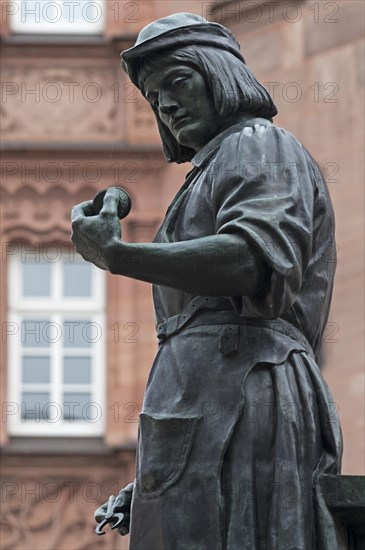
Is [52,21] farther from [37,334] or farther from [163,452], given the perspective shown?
[163,452]

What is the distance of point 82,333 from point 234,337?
19682 mm

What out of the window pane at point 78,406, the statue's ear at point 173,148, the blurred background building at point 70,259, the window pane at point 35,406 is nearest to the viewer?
the statue's ear at point 173,148

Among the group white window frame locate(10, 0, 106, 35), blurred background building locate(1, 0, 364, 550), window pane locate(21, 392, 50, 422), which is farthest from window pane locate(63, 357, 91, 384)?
white window frame locate(10, 0, 106, 35)

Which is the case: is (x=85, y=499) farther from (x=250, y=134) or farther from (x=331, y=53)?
(x=250, y=134)

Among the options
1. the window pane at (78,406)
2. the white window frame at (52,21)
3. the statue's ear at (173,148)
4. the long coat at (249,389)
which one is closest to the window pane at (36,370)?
the window pane at (78,406)

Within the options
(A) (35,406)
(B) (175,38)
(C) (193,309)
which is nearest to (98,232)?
(C) (193,309)

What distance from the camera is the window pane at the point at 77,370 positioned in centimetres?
2488

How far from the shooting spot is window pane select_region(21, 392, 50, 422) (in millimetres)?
24609

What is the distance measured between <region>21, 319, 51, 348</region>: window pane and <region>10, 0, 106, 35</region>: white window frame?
2.99 meters

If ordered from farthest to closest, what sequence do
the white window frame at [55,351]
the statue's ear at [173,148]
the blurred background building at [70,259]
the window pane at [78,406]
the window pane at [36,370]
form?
the window pane at [36,370], the window pane at [78,406], the white window frame at [55,351], the blurred background building at [70,259], the statue's ear at [173,148]

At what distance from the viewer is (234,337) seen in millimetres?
5777

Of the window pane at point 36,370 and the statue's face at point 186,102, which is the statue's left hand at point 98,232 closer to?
the statue's face at point 186,102

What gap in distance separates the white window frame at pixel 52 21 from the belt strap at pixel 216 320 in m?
19.9

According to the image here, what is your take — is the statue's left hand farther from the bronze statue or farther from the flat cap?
the flat cap
